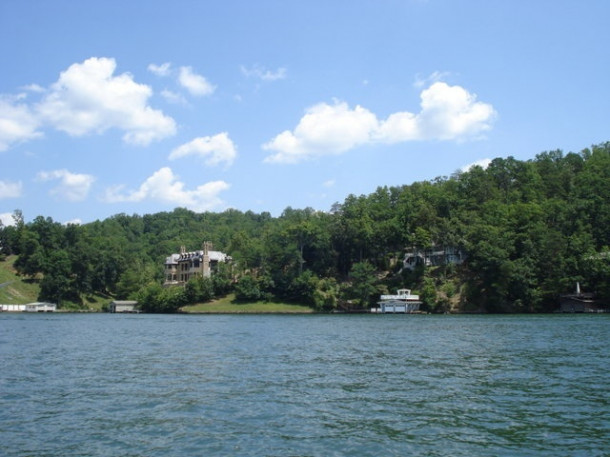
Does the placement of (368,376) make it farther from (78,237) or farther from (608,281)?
(78,237)

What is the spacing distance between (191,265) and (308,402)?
152708 millimetres

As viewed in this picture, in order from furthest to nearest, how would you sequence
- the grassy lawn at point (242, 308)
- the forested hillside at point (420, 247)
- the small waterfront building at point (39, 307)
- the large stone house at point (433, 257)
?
the small waterfront building at point (39, 307) → the grassy lawn at point (242, 308) → the large stone house at point (433, 257) → the forested hillside at point (420, 247)

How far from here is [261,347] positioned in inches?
1812

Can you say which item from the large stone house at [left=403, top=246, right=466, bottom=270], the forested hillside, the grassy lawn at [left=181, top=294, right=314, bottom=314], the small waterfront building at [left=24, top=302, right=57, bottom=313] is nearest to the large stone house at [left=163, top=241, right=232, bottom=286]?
the forested hillside

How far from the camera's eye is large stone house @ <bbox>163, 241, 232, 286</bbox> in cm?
16688

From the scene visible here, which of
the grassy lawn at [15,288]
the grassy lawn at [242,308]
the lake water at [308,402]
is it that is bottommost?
the grassy lawn at [242,308]

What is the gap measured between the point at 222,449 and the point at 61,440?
5.30 metres

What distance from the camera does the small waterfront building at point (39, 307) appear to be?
14762 cm

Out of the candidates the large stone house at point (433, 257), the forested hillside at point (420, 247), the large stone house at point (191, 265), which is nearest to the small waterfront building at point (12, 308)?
the forested hillside at point (420, 247)

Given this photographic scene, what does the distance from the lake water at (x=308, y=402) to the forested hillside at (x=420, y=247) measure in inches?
2779

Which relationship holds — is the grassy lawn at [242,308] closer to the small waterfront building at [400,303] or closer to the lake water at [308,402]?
the small waterfront building at [400,303]

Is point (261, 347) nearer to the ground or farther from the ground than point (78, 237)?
nearer to the ground

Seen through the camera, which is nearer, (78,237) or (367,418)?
(367,418)

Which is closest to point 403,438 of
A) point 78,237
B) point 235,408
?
point 235,408
